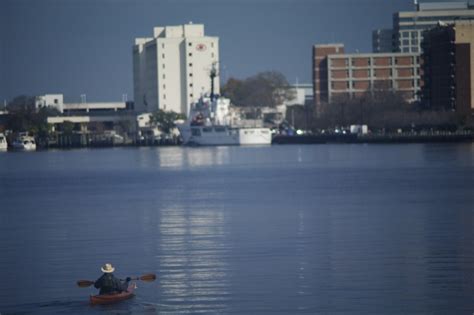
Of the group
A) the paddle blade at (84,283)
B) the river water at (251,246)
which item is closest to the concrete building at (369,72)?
the river water at (251,246)

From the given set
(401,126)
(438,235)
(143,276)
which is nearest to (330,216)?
(438,235)

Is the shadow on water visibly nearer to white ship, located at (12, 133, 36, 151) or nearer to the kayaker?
the kayaker

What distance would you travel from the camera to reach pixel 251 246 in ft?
105

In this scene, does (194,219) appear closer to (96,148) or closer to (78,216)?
(78,216)

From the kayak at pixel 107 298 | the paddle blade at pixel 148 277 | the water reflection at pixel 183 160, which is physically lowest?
the water reflection at pixel 183 160

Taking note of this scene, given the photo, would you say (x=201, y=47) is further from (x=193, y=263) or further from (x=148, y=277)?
(x=148, y=277)

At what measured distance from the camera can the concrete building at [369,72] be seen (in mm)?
185000

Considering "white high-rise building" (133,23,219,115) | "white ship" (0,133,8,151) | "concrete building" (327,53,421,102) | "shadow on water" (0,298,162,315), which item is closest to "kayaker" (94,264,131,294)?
"shadow on water" (0,298,162,315)

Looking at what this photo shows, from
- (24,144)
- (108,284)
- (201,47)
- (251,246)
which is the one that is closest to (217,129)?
(24,144)

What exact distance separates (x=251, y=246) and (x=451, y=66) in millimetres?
116699

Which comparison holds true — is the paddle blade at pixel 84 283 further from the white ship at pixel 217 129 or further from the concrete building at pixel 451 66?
the white ship at pixel 217 129

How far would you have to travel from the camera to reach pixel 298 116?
18650 cm

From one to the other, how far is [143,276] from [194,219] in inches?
611

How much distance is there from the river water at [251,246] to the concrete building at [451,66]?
8370cm
